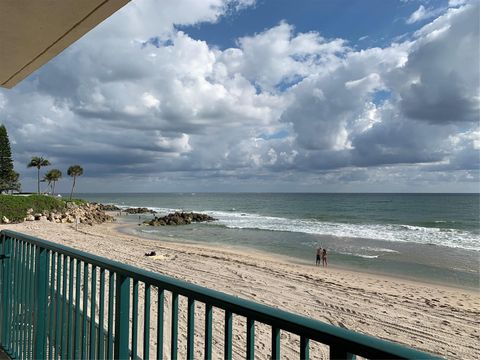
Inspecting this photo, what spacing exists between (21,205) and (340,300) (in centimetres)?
3156

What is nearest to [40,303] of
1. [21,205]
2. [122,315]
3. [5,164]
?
[122,315]

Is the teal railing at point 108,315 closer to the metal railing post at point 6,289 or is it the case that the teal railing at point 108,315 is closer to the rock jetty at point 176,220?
the metal railing post at point 6,289

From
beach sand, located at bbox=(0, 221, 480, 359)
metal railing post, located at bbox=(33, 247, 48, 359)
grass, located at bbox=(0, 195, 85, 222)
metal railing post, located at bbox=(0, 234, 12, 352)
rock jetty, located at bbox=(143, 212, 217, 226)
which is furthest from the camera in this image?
rock jetty, located at bbox=(143, 212, 217, 226)

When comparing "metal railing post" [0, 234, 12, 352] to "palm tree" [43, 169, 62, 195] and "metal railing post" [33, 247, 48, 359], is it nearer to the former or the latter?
"metal railing post" [33, 247, 48, 359]

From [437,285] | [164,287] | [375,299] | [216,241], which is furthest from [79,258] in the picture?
[216,241]

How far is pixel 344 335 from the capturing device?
111cm

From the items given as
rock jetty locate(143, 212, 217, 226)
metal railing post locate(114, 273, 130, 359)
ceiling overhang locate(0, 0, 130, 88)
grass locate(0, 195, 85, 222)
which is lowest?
rock jetty locate(143, 212, 217, 226)

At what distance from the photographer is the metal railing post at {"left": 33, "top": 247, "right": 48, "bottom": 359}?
2.92 metres

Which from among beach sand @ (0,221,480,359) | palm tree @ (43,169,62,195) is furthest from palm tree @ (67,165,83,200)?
beach sand @ (0,221,480,359)

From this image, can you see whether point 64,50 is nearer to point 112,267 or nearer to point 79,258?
point 79,258

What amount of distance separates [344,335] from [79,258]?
1932 mm

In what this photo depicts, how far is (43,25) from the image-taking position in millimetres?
2570

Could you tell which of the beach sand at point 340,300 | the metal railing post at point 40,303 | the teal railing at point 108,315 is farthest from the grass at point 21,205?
the metal railing post at point 40,303

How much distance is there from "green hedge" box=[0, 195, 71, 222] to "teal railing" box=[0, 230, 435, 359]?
3225cm
